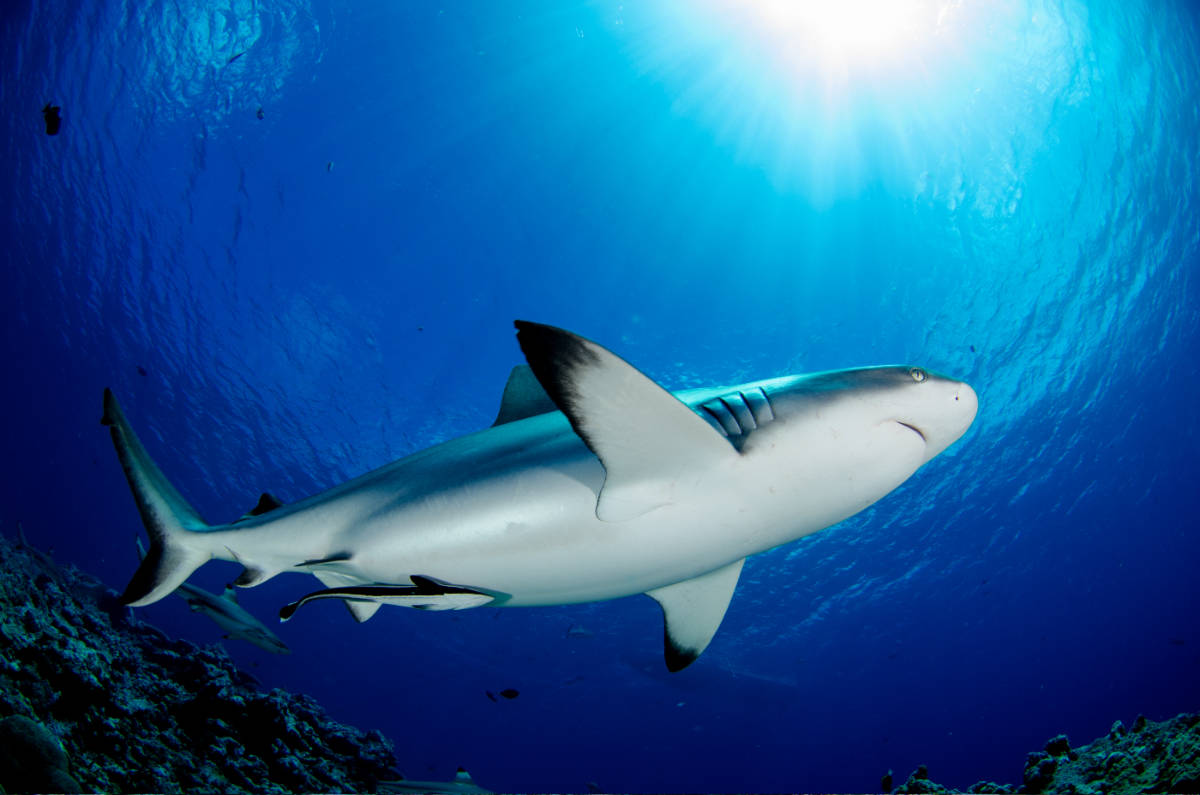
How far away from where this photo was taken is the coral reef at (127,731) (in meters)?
3.24

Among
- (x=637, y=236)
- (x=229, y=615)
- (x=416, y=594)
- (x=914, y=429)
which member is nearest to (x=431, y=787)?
(x=229, y=615)

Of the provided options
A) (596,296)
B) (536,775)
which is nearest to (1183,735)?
(596,296)

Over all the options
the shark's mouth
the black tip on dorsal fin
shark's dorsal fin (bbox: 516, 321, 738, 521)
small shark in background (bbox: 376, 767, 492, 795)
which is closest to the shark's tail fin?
the black tip on dorsal fin

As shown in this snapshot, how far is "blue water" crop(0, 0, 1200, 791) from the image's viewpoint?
12.6 metres

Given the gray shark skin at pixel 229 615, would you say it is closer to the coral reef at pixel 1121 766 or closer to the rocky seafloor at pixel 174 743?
the rocky seafloor at pixel 174 743

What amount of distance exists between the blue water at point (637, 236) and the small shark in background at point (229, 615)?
1115 centimetres

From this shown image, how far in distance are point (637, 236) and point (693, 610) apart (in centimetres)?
1307

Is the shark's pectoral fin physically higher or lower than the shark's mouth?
lower

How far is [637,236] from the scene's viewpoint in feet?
49.0

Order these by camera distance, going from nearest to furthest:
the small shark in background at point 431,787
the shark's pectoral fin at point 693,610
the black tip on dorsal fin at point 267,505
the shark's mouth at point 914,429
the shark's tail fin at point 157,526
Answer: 1. the shark's mouth at point 914,429
2. the shark's tail fin at point 157,526
3. the black tip on dorsal fin at point 267,505
4. the shark's pectoral fin at point 693,610
5. the small shark in background at point 431,787

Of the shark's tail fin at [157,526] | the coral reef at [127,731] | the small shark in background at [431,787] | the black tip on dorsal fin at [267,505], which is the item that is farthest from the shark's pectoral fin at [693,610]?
the small shark in background at [431,787]

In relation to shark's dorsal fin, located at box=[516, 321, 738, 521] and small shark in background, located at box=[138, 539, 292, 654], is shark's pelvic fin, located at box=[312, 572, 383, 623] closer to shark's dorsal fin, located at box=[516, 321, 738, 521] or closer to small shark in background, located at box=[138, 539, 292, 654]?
shark's dorsal fin, located at box=[516, 321, 738, 521]

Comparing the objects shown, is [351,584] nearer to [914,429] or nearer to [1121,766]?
[914,429]

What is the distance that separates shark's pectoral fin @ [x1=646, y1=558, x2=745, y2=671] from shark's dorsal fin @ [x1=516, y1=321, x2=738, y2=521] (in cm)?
154
